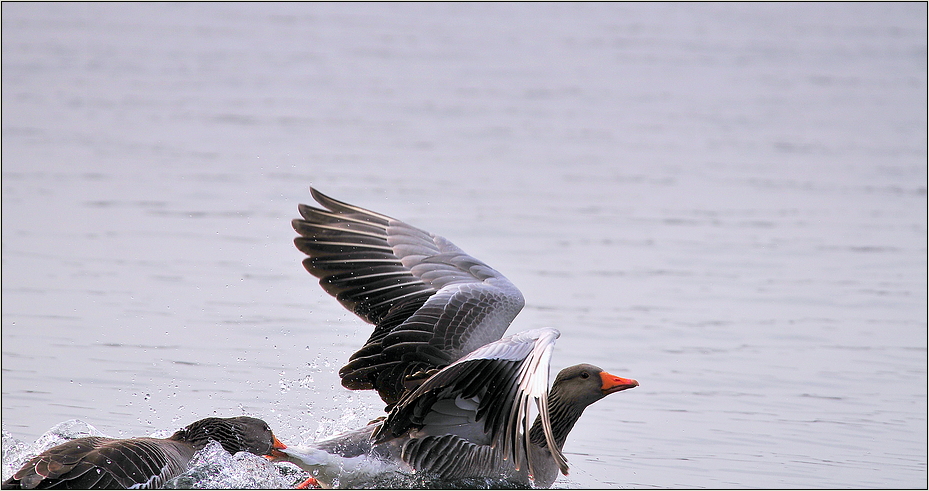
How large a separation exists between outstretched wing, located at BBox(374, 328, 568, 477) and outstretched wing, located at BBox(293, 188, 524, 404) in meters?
0.33

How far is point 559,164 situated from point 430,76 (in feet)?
20.9

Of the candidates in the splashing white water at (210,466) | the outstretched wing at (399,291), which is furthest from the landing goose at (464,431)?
the outstretched wing at (399,291)

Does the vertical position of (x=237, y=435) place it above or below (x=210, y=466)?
above

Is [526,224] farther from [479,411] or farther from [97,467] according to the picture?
[97,467]

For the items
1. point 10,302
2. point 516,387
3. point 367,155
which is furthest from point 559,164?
point 516,387

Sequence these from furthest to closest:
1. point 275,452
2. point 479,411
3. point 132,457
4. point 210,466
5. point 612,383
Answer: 1. point 612,383
2. point 275,452
3. point 210,466
4. point 479,411
5. point 132,457

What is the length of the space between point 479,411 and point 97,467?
197 centimetres

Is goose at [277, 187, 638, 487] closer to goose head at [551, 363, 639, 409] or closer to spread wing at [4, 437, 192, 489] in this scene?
goose head at [551, 363, 639, 409]

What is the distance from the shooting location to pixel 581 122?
20.1 meters

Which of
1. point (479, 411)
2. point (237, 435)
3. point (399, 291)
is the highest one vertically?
point (399, 291)

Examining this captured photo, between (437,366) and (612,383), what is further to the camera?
(612,383)

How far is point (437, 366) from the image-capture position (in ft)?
27.1

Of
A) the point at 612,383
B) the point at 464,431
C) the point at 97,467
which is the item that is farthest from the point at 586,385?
the point at 97,467

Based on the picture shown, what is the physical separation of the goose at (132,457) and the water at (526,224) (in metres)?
1.07
